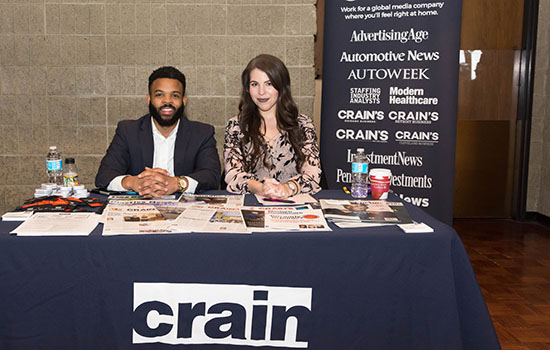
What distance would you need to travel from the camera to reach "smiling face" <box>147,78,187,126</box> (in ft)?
8.07

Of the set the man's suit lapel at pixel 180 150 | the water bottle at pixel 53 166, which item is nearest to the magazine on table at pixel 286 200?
the man's suit lapel at pixel 180 150

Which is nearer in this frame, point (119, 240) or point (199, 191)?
point (119, 240)

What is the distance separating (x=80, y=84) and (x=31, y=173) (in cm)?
78

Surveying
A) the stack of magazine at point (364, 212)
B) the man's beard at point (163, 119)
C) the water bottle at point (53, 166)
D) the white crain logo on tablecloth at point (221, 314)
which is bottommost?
the white crain logo on tablecloth at point (221, 314)

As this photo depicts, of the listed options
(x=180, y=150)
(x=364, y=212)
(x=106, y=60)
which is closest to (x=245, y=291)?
(x=364, y=212)

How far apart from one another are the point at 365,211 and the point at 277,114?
102 cm

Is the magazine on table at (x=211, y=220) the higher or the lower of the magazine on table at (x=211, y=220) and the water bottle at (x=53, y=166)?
the lower

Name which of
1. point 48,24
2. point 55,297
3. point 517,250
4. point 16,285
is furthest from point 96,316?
point 517,250

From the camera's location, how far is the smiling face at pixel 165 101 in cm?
246

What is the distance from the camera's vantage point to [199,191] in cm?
213

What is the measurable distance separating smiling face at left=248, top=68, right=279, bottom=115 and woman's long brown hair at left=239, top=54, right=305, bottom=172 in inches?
0.7

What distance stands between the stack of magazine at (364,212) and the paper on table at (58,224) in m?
0.78

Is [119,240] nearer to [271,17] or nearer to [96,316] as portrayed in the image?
[96,316]

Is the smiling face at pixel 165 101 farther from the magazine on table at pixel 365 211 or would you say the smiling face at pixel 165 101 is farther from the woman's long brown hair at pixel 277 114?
the magazine on table at pixel 365 211
